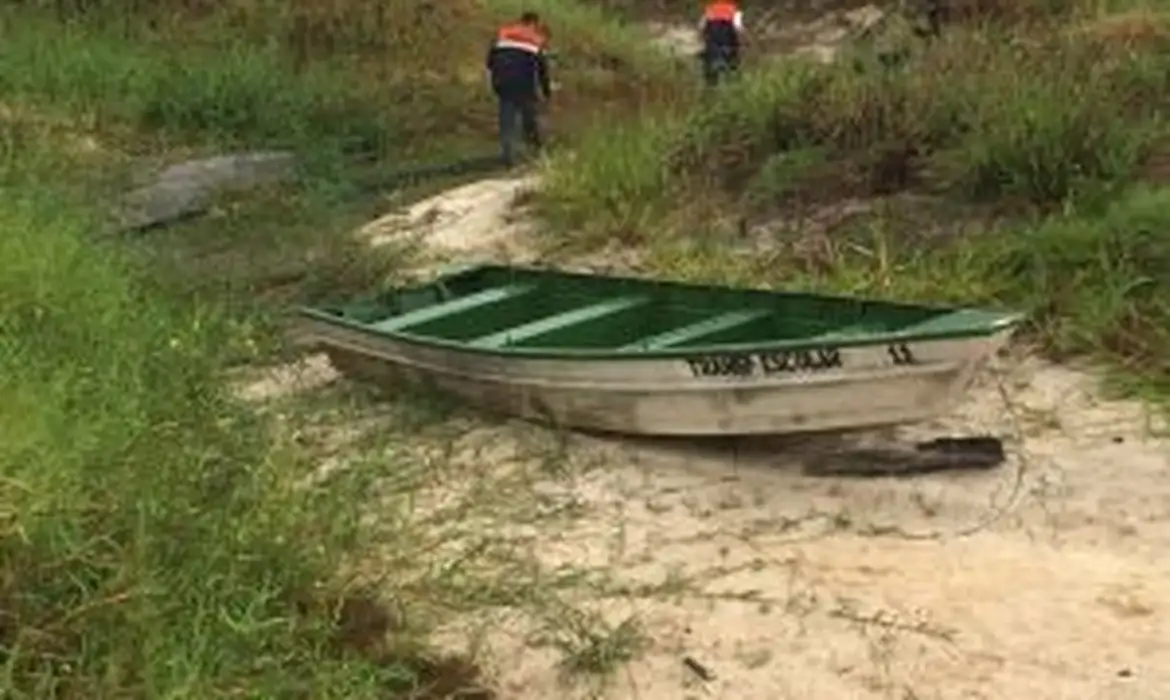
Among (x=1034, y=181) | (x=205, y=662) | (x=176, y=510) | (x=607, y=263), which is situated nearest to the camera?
(x=205, y=662)

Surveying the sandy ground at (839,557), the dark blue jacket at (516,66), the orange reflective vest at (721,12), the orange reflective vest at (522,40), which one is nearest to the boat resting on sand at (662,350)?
the sandy ground at (839,557)

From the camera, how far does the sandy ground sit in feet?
17.1

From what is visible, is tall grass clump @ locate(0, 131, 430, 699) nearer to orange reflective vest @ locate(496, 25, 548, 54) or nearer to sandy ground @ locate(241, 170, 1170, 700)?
sandy ground @ locate(241, 170, 1170, 700)

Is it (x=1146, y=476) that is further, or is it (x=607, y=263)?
(x=607, y=263)

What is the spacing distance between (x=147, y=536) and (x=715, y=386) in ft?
9.40

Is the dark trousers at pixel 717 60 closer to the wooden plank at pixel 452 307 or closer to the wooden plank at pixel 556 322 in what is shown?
the wooden plank at pixel 452 307

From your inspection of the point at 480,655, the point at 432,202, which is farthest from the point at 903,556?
the point at 432,202

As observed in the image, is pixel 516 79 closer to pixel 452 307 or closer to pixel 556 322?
pixel 452 307

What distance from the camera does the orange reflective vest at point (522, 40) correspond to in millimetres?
14477

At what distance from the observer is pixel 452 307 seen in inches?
328

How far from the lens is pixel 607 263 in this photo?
399 inches

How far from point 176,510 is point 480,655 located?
1.03 m

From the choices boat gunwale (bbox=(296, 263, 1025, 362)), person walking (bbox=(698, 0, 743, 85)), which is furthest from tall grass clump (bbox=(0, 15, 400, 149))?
boat gunwale (bbox=(296, 263, 1025, 362))

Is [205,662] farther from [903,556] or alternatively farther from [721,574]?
[903,556]
